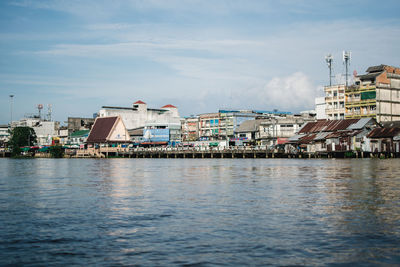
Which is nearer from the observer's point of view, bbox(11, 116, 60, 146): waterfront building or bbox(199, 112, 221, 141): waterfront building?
bbox(199, 112, 221, 141): waterfront building

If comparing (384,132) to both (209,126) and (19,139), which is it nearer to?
(209,126)

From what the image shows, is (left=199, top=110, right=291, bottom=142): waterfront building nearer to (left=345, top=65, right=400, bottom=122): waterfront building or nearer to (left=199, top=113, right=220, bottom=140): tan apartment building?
(left=199, top=113, right=220, bottom=140): tan apartment building

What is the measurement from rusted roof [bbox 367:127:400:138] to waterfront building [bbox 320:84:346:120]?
24.7 m

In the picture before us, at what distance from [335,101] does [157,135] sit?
51750 mm

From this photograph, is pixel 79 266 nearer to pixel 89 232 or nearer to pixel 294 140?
pixel 89 232

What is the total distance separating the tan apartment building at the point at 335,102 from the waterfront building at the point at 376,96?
1.70 meters

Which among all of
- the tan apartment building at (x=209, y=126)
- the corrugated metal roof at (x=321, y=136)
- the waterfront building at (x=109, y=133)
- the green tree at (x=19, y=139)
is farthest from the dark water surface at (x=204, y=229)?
the green tree at (x=19, y=139)

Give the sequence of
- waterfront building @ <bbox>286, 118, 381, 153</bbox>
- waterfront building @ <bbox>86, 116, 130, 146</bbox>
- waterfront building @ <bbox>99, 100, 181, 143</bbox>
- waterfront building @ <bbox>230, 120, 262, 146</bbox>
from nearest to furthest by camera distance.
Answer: waterfront building @ <bbox>286, 118, 381, 153</bbox>
waterfront building @ <bbox>230, 120, 262, 146</bbox>
waterfront building @ <bbox>86, 116, 130, 146</bbox>
waterfront building @ <bbox>99, 100, 181, 143</bbox>

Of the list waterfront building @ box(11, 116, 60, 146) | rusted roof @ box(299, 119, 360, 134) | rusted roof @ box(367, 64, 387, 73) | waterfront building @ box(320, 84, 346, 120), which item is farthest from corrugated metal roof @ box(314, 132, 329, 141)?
waterfront building @ box(11, 116, 60, 146)

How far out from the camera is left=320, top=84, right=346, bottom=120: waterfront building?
99.8 meters

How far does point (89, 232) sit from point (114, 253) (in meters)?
2.72

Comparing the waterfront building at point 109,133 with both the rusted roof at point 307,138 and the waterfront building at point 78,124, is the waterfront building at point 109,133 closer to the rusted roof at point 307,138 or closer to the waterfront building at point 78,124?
the waterfront building at point 78,124

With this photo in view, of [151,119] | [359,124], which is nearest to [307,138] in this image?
[359,124]

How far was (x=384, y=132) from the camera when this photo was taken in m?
72.6
